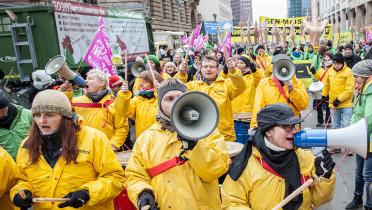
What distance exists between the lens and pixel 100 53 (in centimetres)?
694

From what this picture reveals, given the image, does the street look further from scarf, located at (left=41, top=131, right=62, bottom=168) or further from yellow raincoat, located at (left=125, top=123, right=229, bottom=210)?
scarf, located at (left=41, top=131, right=62, bottom=168)

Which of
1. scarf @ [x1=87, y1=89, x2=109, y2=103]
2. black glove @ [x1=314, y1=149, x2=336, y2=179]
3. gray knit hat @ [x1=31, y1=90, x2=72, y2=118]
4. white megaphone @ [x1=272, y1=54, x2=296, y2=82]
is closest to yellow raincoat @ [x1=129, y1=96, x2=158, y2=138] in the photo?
scarf @ [x1=87, y1=89, x2=109, y2=103]

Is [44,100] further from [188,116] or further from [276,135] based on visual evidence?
[276,135]

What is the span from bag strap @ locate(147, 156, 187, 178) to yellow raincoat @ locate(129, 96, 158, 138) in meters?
2.16

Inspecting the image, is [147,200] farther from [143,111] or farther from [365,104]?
[365,104]

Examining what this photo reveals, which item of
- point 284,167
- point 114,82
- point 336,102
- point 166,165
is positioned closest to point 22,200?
point 166,165

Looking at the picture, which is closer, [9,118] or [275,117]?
[275,117]

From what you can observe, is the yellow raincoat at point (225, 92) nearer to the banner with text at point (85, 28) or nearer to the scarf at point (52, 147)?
the scarf at point (52, 147)

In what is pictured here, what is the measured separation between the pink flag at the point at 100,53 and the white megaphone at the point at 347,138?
190 inches

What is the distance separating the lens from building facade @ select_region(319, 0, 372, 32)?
152 feet

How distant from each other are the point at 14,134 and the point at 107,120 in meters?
1.39

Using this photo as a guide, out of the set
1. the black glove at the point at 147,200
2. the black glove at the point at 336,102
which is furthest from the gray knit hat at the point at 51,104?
the black glove at the point at 336,102

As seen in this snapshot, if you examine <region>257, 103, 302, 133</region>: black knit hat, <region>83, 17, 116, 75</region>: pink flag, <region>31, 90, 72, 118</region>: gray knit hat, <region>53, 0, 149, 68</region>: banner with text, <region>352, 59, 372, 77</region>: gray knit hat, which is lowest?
<region>257, 103, 302, 133</region>: black knit hat

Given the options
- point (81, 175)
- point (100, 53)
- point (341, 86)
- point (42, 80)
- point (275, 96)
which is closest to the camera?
point (81, 175)
